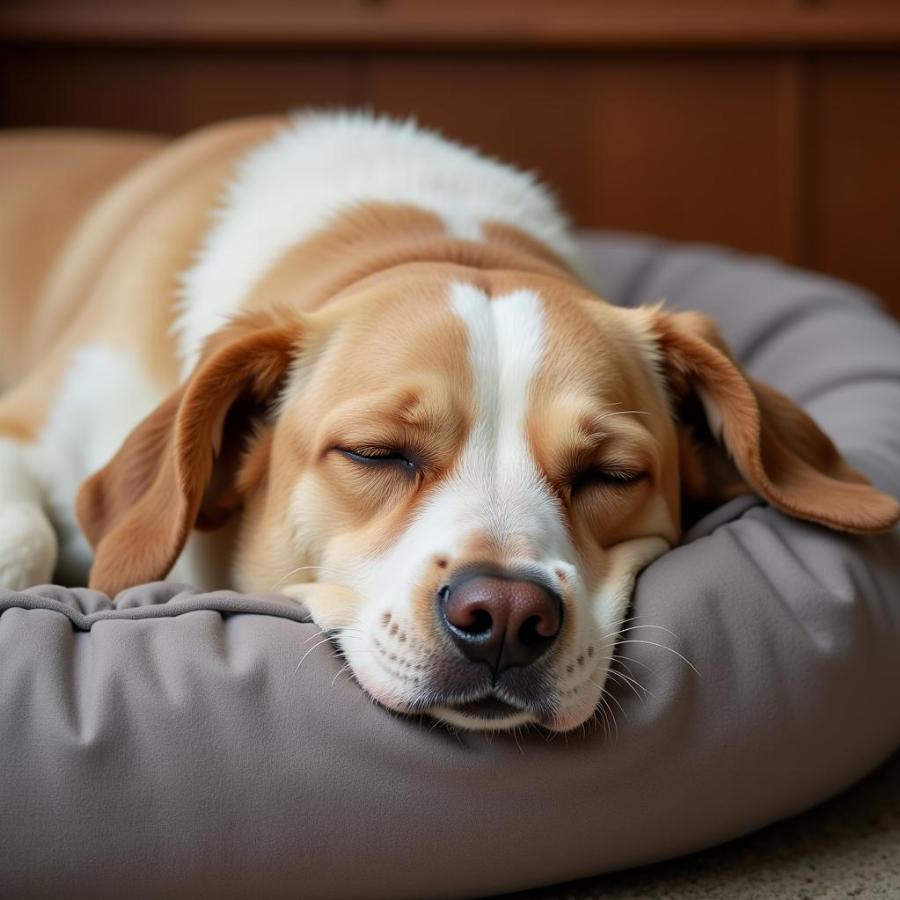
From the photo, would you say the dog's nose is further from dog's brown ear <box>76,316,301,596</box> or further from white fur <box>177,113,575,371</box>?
white fur <box>177,113,575,371</box>

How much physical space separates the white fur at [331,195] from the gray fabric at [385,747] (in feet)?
2.32

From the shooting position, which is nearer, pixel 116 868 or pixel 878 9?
pixel 116 868

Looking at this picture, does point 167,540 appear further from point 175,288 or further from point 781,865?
point 781,865

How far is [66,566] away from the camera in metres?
2.25

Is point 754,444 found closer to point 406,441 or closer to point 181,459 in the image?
point 406,441

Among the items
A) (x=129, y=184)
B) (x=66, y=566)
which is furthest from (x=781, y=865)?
(x=129, y=184)

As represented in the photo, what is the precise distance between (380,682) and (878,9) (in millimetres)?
3239

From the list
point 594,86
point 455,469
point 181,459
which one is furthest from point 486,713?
point 594,86

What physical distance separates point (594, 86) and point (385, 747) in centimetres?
315

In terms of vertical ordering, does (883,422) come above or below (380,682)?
below

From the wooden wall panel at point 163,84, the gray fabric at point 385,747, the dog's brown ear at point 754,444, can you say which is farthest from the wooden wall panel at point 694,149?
the gray fabric at point 385,747

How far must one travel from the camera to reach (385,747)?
5.18ft

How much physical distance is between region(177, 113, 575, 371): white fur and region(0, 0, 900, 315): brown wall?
1.42 m

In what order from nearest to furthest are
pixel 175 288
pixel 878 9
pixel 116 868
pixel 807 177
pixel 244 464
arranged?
pixel 116 868, pixel 244 464, pixel 175 288, pixel 878 9, pixel 807 177
